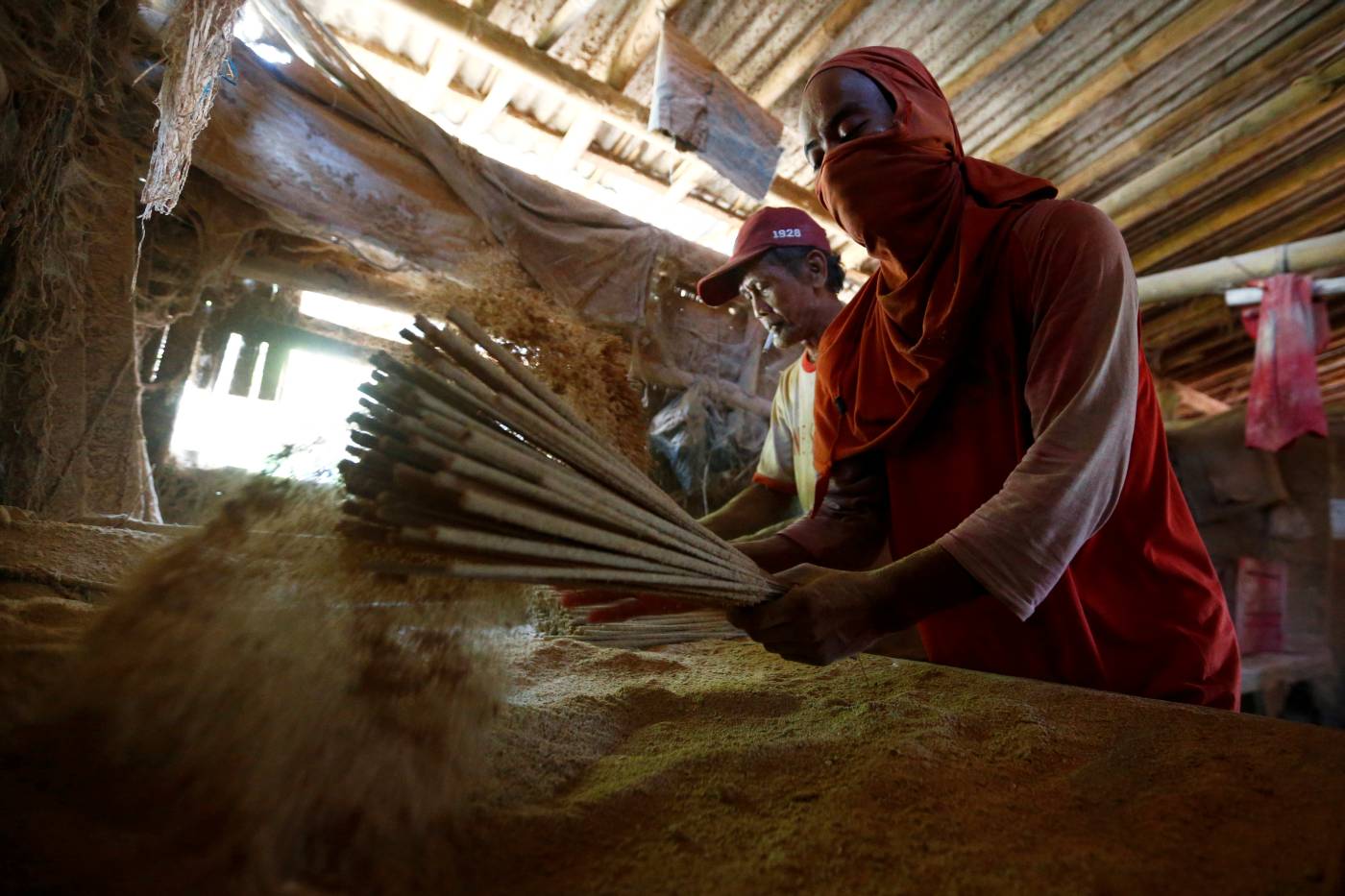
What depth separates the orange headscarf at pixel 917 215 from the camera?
1345mm

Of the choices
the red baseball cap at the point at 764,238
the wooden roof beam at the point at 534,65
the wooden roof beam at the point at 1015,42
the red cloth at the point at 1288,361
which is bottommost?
the red baseball cap at the point at 764,238

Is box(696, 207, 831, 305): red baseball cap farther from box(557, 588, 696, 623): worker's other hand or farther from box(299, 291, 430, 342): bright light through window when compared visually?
box(299, 291, 430, 342): bright light through window

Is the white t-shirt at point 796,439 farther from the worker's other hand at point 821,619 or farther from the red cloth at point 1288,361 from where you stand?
the red cloth at point 1288,361

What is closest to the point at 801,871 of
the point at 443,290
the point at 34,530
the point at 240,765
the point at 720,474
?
the point at 240,765

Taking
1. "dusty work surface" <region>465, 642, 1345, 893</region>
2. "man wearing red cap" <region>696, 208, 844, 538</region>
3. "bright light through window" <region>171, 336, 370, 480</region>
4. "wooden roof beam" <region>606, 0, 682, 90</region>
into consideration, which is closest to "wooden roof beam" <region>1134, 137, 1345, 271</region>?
"man wearing red cap" <region>696, 208, 844, 538</region>

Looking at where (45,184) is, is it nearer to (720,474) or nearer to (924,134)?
(924,134)

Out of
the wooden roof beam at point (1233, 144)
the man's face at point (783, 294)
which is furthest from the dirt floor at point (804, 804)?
the wooden roof beam at point (1233, 144)

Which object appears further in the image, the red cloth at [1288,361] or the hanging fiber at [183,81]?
the red cloth at [1288,361]

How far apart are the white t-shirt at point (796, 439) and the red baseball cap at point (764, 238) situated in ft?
1.59

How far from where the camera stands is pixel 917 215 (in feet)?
4.55

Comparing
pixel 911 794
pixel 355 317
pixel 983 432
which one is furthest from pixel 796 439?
pixel 355 317

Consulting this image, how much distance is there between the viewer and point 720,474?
14.3 ft

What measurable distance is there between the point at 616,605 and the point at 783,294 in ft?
5.46

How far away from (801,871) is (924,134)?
143 cm
